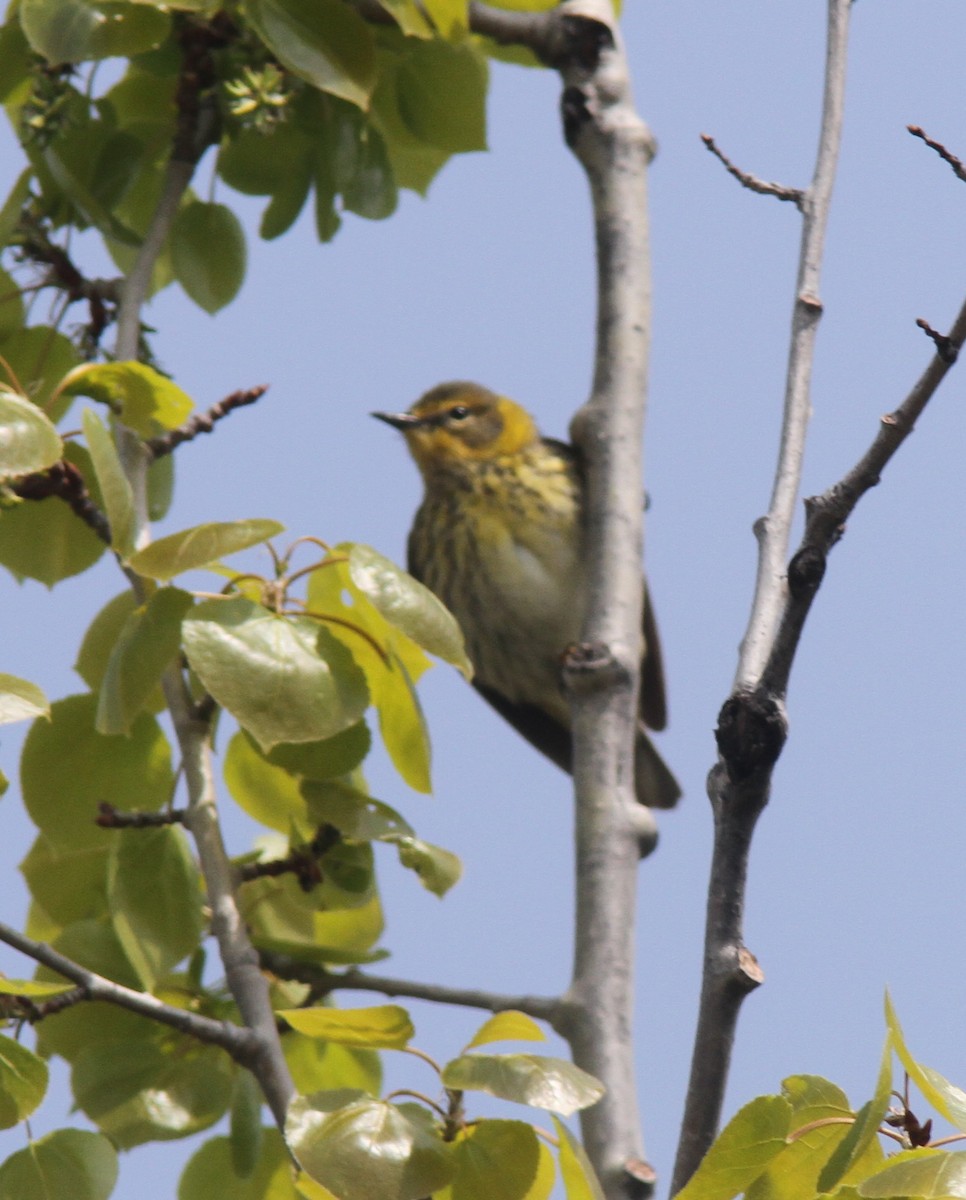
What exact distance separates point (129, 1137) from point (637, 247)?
1816 mm

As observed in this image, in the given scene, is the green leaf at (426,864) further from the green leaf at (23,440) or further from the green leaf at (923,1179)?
the green leaf at (923,1179)

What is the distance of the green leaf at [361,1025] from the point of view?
1898 mm

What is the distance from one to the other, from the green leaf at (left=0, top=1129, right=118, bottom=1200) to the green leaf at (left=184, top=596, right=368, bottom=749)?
22.2 inches

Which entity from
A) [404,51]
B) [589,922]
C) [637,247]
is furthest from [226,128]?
[589,922]

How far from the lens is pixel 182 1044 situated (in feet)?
8.08

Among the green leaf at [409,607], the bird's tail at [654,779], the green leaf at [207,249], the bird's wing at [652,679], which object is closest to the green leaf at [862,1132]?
the green leaf at [409,607]

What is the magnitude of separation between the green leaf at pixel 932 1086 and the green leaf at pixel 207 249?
7.16ft

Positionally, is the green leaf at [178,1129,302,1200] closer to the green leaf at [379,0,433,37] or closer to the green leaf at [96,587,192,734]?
the green leaf at [96,587,192,734]

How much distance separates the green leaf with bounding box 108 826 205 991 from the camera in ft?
7.70

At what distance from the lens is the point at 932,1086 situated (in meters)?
1.63

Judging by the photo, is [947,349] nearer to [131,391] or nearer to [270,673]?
[270,673]

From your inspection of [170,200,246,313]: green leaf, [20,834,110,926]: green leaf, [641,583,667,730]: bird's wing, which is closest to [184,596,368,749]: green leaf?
[20,834,110,926]: green leaf

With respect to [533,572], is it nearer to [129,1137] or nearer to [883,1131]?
[129,1137]

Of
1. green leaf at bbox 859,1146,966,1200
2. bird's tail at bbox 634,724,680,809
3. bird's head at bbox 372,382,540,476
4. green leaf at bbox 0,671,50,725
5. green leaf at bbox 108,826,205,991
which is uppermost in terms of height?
bird's head at bbox 372,382,540,476
